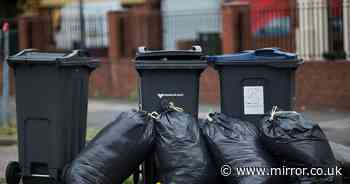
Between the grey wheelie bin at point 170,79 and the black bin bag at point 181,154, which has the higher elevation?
the grey wheelie bin at point 170,79

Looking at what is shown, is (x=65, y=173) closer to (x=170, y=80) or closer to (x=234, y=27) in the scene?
(x=170, y=80)

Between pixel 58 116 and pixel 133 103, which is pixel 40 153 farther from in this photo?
pixel 133 103

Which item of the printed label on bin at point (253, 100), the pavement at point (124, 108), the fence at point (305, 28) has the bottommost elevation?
the pavement at point (124, 108)

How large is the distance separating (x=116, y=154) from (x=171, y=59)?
3.64 ft

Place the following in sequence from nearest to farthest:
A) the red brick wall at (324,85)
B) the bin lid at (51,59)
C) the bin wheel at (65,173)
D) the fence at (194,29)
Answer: the bin wheel at (65,173), the bin lid at (51,59), the red brick wall at (324,85), the fence at (194,29)

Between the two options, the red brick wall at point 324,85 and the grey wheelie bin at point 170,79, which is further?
the red brick wall at point 324,85

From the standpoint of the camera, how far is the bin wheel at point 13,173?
7218 mm

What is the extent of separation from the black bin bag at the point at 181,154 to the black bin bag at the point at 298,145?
560 millimetres

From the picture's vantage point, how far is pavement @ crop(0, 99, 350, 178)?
10.1 m

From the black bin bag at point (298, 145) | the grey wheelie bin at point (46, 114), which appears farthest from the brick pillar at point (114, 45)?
the black bin bag at point (298, 145)

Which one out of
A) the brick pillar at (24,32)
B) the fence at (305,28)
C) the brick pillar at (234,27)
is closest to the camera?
the fence at (305,28)

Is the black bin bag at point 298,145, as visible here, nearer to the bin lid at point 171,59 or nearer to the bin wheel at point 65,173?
the bin lid at point 171,59

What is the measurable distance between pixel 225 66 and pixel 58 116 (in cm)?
167

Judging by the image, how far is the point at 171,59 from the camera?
22.7ft
